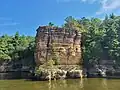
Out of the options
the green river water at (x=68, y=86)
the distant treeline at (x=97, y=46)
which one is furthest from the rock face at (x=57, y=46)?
the green river water at (x=68, y=86)

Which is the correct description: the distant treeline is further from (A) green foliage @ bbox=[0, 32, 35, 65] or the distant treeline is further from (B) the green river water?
(B) the green river water

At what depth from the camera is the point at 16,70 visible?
141 feet

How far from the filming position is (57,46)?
3859cm

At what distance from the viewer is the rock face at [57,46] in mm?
38125

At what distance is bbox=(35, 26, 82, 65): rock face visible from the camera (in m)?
38.1

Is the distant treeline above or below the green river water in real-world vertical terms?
above

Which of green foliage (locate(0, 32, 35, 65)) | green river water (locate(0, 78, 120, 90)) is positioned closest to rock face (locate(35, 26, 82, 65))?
green foliage (locate(0, 32, 35, 65))

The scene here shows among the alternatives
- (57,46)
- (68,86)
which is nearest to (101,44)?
(57,46)

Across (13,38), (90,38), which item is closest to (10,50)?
(13,38)

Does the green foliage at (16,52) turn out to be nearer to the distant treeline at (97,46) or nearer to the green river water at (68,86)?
the distant treeline at (97,46)

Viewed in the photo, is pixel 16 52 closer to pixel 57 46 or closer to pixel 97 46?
pixel 57 46

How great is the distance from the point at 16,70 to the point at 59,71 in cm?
1075

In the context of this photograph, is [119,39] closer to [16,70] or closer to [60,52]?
[60,52]

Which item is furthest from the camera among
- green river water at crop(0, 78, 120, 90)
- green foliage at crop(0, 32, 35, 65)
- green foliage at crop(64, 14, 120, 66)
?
green foliage at crop(0, 32, 35, 65)
